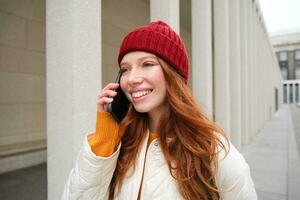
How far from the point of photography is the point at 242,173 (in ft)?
4.83

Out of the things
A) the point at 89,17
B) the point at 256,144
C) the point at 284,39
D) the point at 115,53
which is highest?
the point at 284,39

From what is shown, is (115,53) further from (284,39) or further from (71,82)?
(284,39)

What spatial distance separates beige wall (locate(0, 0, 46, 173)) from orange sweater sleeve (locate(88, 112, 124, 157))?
15.5 ft

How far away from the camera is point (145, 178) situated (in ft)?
4.80

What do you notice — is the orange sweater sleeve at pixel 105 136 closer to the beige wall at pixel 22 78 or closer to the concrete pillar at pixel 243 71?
the beige wall at pixel 22 78

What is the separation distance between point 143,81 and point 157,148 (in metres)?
0.41

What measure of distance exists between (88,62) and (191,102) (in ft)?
3.70

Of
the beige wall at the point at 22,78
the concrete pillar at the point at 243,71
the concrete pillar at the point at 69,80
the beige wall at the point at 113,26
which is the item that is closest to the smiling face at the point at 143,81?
the concrete pillar at the point at 69,80

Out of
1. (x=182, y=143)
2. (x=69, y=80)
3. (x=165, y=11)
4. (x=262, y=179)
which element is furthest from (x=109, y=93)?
(x=262, y=179)

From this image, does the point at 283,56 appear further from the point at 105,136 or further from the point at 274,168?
the point at 105,136

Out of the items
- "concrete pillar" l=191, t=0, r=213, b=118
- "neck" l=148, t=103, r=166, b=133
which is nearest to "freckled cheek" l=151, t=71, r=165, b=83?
"neck" l=148, t=103, r=166, b=133

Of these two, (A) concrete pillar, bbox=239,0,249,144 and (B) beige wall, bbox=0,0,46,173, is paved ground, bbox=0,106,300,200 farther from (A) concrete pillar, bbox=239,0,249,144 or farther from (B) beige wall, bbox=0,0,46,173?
(A) concrete pillar, bbox=239,0,249,144

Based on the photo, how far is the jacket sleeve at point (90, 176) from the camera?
1.40 meters

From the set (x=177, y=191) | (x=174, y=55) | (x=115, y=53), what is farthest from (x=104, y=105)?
(x=115, y=53)
